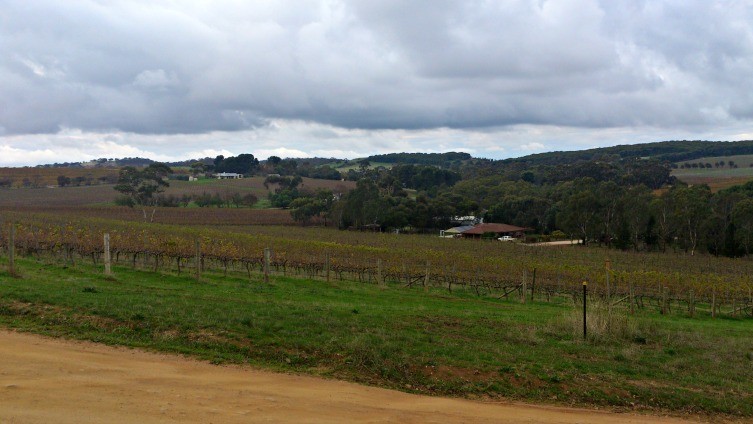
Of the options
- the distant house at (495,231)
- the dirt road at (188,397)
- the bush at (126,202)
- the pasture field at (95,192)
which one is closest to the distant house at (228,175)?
the pasture field at (95,192)

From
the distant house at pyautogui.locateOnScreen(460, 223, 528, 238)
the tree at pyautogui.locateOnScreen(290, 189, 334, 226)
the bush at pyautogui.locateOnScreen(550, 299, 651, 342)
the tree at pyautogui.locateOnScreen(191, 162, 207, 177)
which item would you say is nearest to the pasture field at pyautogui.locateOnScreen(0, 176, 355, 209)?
the tree at pyautogui.locateOnScreen(191, 162, 207, 177)

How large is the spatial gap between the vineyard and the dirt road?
13699mm

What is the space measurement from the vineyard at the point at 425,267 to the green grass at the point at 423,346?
8453mm

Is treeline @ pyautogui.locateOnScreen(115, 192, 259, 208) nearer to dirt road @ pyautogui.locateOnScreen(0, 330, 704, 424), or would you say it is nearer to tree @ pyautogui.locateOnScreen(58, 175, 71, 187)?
tree @ pyautogui.locateOnScreen(58, 175, 71, 187)

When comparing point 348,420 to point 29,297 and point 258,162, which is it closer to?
point 29,297

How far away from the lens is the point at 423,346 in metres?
12.1

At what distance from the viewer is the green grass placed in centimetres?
1061

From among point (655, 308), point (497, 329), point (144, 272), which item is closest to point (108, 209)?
point (144, 272)

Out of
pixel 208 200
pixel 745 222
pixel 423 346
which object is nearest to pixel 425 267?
pixel 423 346

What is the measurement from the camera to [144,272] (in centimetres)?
2544

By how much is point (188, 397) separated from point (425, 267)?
1281 inches

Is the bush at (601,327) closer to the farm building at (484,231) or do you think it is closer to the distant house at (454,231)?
the farm building at (484,231)

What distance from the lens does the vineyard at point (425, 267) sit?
31.0 m

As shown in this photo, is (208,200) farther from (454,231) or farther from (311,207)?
(454,231)
